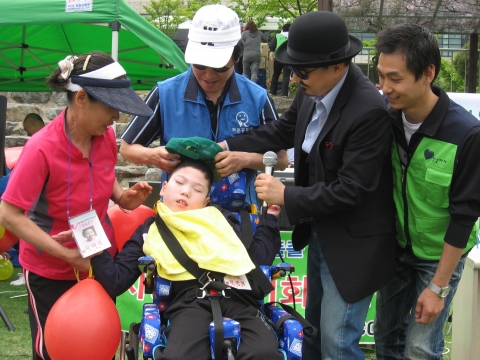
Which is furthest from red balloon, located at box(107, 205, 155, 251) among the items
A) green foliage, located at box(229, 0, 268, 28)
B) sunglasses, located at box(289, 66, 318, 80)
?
green foliage, located at box(229, 0, 268, 28)

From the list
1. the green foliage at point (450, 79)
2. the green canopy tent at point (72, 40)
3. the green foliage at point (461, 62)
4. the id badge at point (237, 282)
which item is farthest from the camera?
the green foliage at point (450, 79)

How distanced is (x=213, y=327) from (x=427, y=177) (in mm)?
1160

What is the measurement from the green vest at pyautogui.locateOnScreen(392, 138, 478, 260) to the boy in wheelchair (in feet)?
2.38

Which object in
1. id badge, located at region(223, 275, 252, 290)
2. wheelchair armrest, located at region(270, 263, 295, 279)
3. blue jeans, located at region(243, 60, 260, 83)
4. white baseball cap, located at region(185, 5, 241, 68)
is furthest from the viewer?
blue jeans, located at region(243, 60, 260, 83)

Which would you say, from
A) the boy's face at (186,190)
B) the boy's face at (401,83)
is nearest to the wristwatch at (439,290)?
the boy's face at (401,83)

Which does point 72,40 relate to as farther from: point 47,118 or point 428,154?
point 428,154

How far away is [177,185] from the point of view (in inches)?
131

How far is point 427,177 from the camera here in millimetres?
2742

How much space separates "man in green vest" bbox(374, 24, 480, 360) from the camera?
8.73 feet

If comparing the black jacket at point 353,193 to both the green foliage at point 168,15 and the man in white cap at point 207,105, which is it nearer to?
the man in white cap at point 207,105

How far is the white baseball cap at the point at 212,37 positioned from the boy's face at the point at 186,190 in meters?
0.60

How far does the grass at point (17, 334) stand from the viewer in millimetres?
4707

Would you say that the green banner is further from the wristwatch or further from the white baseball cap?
the wristwatch

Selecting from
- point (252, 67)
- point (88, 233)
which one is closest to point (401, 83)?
point (88, 233)
